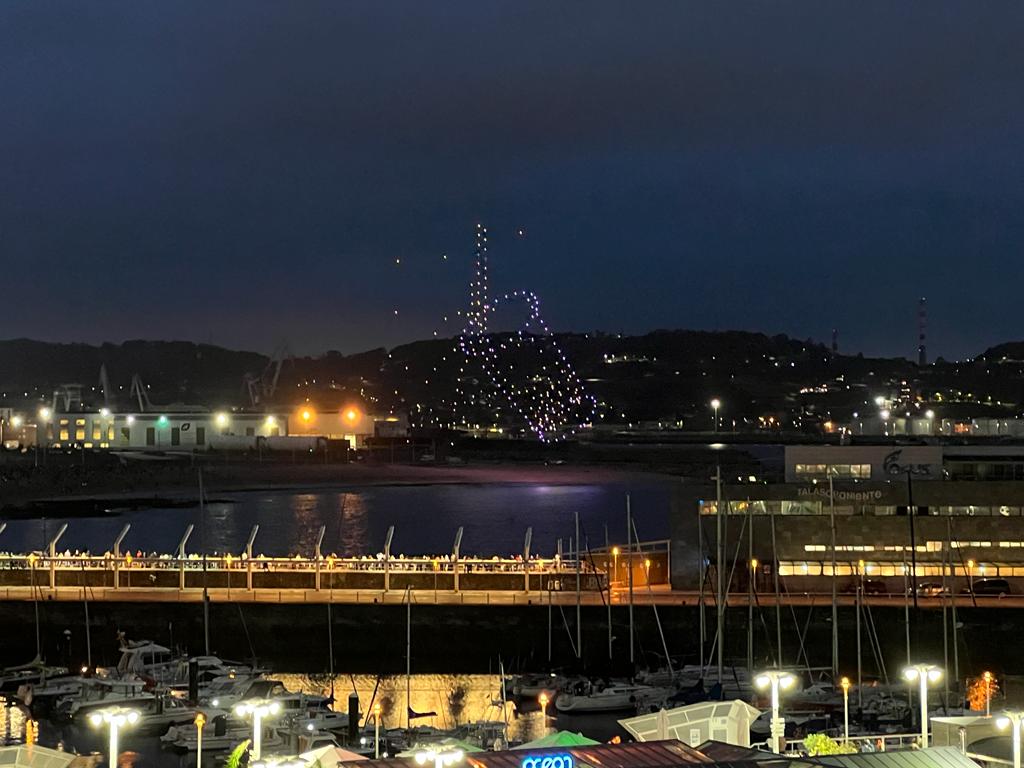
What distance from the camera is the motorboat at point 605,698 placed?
1952 cm

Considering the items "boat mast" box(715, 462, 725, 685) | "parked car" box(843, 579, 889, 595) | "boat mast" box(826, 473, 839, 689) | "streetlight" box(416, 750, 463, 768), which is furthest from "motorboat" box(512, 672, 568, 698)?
"streetlight" box(416, 750, 463, 768)

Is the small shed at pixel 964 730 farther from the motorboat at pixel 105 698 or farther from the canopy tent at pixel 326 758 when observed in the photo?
the motorboat at pixel 105 698

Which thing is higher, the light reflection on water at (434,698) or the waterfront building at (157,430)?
the waterfront building at (157,430)

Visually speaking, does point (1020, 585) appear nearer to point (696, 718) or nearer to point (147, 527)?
point (696, 718)

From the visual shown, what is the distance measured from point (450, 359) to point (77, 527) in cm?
14937

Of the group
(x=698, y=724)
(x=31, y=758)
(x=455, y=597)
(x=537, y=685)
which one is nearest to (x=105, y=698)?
(x=537, y=685)

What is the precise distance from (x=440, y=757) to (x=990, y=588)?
727 inches

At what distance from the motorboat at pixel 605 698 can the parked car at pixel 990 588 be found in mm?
7018

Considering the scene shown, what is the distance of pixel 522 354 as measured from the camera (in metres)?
196

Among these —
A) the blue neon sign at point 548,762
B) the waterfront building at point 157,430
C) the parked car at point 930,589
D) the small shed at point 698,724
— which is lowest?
the parked car at point 930,589

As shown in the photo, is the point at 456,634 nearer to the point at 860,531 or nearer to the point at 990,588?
the point at 860,531

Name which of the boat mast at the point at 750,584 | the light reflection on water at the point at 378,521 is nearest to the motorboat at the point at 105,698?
the boat mast at the point at 750,584

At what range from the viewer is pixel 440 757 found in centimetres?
786

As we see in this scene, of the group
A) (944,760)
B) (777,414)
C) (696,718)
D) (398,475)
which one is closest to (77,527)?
(398,475)
